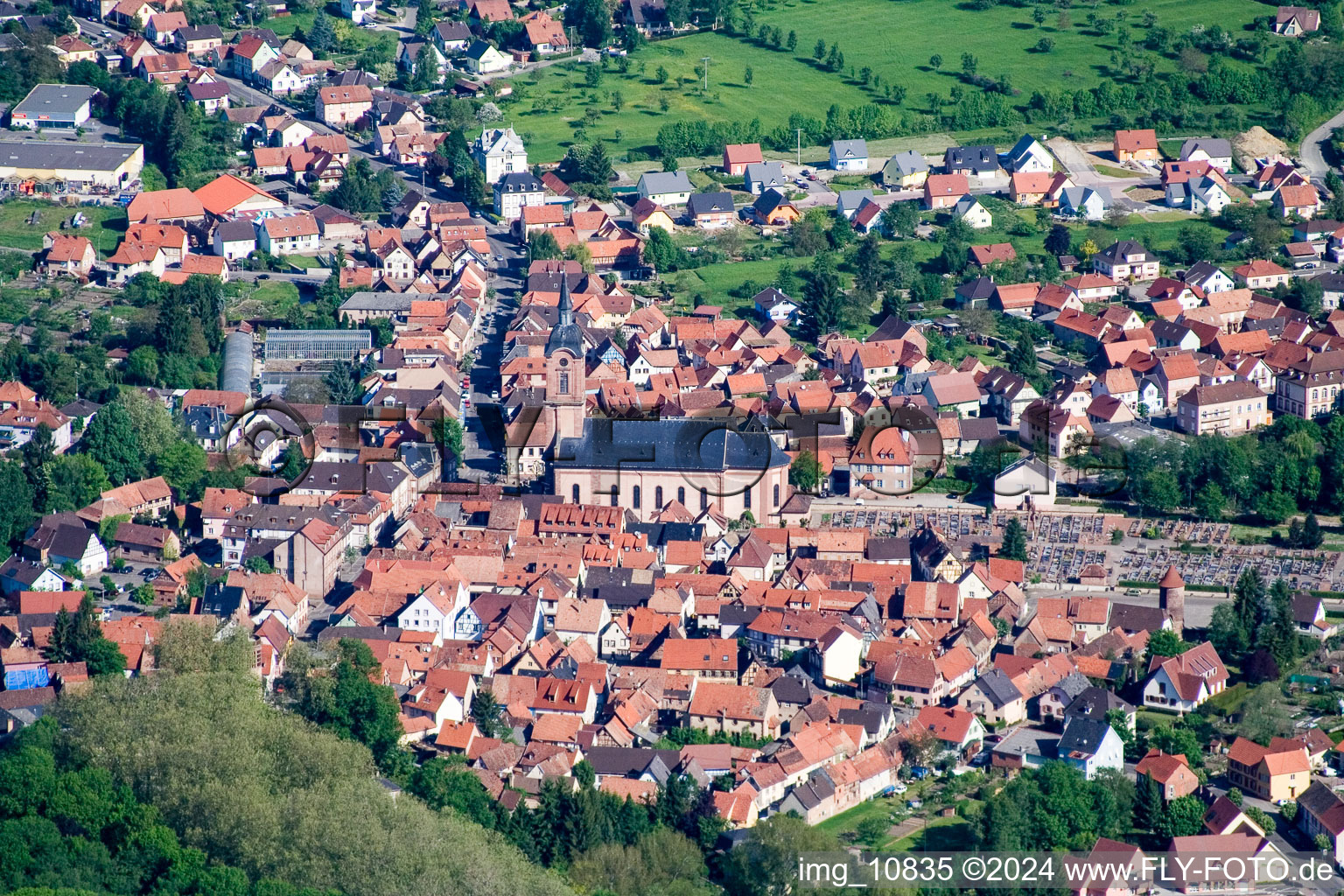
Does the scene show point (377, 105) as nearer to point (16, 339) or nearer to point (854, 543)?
point (16, 339)

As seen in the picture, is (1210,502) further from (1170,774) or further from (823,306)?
(823,306)

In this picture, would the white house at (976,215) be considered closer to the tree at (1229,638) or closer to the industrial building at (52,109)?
the tree at (1229,638)

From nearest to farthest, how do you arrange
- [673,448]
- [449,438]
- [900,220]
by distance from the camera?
[673,448], [449,438], [900,220]

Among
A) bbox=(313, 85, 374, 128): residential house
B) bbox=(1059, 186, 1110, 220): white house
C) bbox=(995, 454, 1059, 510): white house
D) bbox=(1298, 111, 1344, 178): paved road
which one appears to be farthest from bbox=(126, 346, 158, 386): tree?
bbox=(1298, 111, 1344, 178): paved road

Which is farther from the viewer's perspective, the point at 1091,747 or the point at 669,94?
the point at 669,94

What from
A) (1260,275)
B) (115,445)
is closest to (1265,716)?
(115,445)

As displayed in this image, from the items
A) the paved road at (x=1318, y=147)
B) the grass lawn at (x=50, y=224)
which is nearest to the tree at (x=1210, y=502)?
the paved road at (x=1318, y=147)

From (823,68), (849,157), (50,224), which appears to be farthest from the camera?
(823,68)

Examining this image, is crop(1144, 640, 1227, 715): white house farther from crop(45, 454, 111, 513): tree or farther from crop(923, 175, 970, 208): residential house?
crop(923, 175, 970, 208): residential house
